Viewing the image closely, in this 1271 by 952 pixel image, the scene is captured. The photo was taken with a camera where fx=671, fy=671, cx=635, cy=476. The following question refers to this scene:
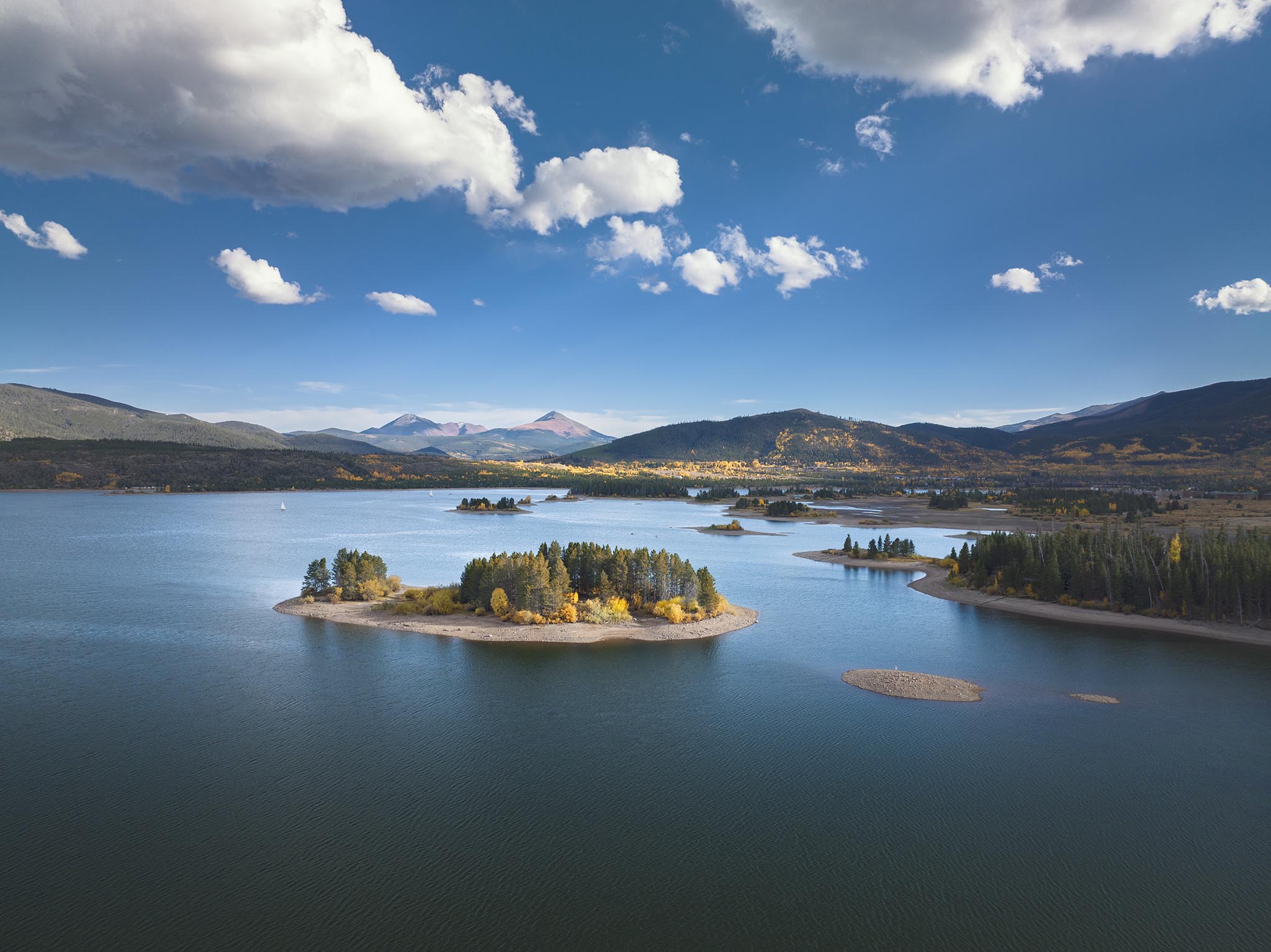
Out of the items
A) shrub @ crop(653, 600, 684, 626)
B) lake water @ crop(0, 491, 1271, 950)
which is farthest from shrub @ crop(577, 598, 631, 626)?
lake water @ crop(0, 491, 1271, 950)

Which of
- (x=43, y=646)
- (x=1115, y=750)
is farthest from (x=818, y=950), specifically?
(x=43, y=646)

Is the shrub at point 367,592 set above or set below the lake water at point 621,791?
above

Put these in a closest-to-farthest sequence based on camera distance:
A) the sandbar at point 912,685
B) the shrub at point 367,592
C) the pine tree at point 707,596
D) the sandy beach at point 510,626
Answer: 1. the sandbar at point 912,685
2. the sandy beach at point 510,626
3. the pine tree at point 707,596
4. the shrub at point 367,592

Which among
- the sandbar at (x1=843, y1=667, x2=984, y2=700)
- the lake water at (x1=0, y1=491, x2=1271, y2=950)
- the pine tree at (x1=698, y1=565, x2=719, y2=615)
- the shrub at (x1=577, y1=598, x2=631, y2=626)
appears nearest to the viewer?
the lake water at (x1=0, y1=491, x2=1271, y2=950)

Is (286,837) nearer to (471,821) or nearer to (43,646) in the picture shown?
(471,821)

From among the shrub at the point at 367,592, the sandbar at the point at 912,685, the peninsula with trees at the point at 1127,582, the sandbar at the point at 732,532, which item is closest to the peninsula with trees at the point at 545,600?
the shrub at the point at 367,592

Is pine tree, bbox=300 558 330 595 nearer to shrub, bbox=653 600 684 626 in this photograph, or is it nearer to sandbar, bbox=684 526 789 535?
shrub, bbox=653 600 684 626

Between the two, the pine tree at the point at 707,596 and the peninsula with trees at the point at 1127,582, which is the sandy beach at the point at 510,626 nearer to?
the pine tree at the point at 707,596
